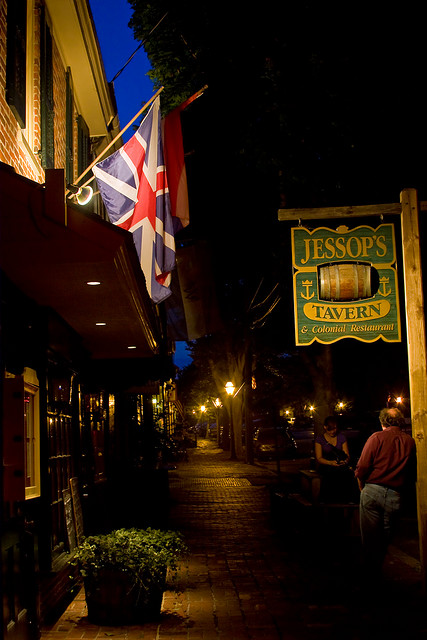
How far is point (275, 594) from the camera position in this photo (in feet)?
24.2

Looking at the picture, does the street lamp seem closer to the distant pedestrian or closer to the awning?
the awning

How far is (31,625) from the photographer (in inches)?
201

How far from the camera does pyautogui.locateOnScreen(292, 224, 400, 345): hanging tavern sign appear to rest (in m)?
7.76

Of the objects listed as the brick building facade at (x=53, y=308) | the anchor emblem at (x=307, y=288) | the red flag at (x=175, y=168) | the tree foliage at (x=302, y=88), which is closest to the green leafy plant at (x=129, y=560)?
the brick building facade at (x=53, y=308)

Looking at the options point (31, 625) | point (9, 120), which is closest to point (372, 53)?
point (9, 120)

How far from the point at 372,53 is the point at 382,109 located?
1221mm

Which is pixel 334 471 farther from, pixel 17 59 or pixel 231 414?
pixel 231 414

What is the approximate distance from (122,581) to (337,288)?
392cm

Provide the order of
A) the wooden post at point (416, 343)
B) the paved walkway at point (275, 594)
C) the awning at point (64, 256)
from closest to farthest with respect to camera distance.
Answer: the awning at point (64, 256) < the paved walkway at point (275, 594) < the wooden post at point (416, 343)

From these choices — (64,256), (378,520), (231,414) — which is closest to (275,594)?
(378,520)

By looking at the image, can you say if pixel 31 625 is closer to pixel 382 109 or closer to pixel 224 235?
pixel 382 109

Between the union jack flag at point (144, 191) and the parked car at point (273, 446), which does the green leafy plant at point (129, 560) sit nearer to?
the union jack flag at point (144, 191)

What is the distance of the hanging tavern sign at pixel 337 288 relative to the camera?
7.76 meters

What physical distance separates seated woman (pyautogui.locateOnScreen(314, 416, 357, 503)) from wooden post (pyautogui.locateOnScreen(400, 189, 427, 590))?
3389 mm
